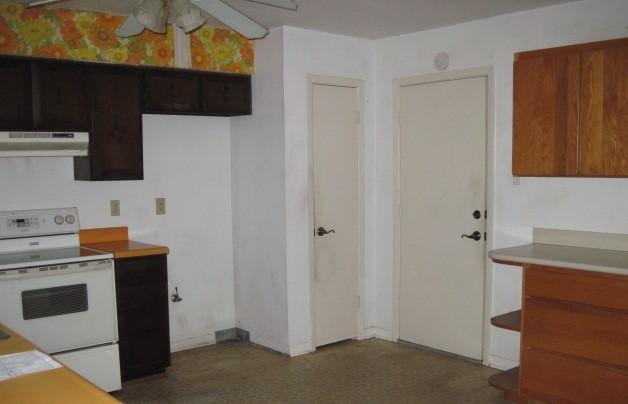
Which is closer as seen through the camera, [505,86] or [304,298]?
[505,86]

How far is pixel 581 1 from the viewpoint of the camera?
3.74 metres

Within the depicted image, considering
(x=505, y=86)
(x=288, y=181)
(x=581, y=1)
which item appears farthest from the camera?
(x=288, y=181)

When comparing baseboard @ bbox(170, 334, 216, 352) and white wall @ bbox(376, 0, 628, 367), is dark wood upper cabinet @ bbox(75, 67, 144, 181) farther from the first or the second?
white wall @ bbox(376, 0, 628, 367)

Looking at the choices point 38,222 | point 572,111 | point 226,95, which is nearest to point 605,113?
point 572,111

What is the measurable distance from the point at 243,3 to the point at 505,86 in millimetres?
1860

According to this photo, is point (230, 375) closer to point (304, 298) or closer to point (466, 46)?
point (304, 298)

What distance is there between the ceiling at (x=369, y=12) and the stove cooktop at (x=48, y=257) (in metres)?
1.58

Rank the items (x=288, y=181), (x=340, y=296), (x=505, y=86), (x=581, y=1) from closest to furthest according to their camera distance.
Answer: (x=581, y=1), (x=505, y=86), (x=288, y=181), (x=340, y=296)

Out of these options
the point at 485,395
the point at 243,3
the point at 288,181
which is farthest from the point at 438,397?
the point at 243,3

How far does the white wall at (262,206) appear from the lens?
4.61 metres

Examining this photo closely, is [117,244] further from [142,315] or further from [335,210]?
[335,210]

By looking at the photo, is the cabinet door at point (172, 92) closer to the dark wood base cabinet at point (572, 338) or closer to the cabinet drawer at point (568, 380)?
the dark wood base cabinet at point (572, 338)

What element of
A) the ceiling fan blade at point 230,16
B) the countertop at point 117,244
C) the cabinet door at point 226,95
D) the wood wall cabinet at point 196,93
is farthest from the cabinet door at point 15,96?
the ceiling fan blade at point 230,16

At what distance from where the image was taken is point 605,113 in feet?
11.1
